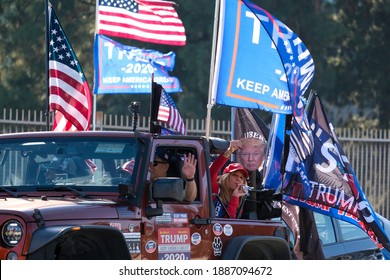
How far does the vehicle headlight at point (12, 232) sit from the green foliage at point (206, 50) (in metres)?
20.8

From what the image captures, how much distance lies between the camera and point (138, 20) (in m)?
17.8

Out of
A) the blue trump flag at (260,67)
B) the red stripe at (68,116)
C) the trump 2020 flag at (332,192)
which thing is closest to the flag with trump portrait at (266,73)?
the blue trump flag at (260,67)

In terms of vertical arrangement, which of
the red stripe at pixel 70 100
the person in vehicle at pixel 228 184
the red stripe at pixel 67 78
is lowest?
the person in vehicle at pixel 228 184

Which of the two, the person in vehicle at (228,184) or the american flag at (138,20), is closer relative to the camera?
the person in vehicle at (228,184)

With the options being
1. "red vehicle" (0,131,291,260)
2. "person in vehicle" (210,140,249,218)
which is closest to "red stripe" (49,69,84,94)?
"person in vehicle" (210,140,249,218)

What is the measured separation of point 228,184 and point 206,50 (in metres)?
20.5

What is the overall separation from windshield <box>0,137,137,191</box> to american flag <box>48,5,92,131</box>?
5.11 meters

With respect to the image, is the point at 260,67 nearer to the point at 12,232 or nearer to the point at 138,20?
the point at 12,232

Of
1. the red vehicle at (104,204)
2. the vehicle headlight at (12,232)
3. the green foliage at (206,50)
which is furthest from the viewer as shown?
the green foliage at (206,50)

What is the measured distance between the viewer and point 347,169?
12.4 m

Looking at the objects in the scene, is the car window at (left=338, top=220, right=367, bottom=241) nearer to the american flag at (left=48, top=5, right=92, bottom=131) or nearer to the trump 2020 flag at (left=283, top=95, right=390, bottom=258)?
the trump 2020 flag at (left=283, top=95, right=390, bottom=258)

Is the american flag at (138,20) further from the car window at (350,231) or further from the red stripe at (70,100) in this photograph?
the car window at (350,231)

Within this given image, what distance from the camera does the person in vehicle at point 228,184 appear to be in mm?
9438

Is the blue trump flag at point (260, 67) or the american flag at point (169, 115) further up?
the blue trump flag at point (260, 67)
